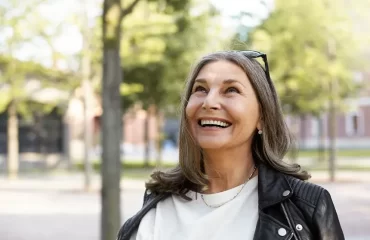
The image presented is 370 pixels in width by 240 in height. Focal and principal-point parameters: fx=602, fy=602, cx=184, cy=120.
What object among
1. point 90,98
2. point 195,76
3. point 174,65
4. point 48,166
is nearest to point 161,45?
point 90,98

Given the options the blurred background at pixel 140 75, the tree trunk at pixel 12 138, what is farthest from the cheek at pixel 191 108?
the tree trunk at pixel 12 138

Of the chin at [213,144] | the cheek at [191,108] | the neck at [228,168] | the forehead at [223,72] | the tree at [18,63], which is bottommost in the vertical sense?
the neck at [228,168]

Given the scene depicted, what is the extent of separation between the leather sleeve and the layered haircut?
172mm

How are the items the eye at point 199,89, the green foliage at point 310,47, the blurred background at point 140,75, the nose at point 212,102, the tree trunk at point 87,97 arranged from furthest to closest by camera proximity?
the green foliage at point 310,47
the tree trunk at point 87,97
the blurred background at point 140,75
the eye at point 199,89
the nose at point 212,102

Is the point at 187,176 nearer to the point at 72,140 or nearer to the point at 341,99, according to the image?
the point at 341,99

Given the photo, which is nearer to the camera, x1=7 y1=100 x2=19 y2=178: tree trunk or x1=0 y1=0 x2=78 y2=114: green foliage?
x1=0 y1=0 x2=78 y2=114: green foliage

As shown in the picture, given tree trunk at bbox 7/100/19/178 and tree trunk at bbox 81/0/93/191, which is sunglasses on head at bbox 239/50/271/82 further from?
tree trunk at bbox 7/100/19/178

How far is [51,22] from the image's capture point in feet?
57.6

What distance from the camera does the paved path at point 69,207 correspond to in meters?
10.1

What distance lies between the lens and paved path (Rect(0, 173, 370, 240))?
10.1 metres

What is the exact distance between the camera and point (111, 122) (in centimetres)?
585

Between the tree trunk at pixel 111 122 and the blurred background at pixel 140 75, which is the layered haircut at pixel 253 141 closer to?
the tree trunk at pixel 111 122

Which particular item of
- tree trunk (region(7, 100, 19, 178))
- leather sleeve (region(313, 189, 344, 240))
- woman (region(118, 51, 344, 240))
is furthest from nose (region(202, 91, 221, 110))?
tree trunk (region(7, 100, 19, 178))

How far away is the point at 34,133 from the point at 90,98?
41.5 feet
